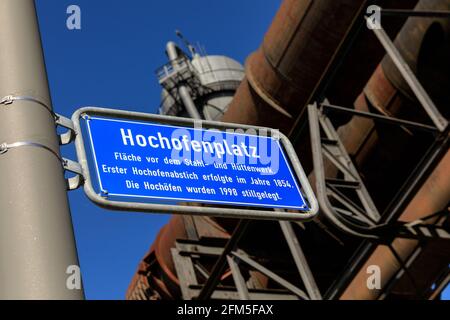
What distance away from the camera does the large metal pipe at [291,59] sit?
8.15 metres

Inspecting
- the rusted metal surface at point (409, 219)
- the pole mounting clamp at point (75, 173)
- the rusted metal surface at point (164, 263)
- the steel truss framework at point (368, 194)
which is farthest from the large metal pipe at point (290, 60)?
the pole mounting clamp at point (75, 173)

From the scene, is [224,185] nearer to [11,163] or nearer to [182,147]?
[182,147]

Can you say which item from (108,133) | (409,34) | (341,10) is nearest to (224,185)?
(108,133)

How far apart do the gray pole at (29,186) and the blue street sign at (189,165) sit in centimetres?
42

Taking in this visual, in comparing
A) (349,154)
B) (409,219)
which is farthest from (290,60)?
(409,219)

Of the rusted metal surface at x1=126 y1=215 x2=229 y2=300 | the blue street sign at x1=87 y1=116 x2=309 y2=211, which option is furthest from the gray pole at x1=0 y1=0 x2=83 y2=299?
the rusted metal surface at x1=126 y1=215 x2=229 y2=300

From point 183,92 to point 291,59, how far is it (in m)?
11.7

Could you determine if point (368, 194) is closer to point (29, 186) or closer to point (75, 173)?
point (75, 173)

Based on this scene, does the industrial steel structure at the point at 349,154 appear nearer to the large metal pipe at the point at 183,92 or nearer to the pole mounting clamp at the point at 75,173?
the pole mounting clamp at the point at 75,173

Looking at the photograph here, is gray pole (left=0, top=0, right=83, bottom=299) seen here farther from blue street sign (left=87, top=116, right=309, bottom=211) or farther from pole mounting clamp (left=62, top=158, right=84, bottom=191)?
blue street sign (left=87, top=116, right=309, bottom=211)

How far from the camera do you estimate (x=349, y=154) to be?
9.28m
